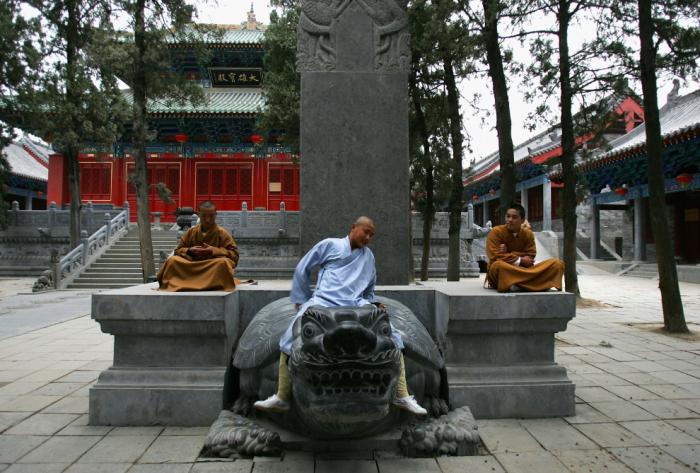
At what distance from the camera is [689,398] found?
430 cm

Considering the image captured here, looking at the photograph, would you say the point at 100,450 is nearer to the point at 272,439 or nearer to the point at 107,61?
the point at 272,439

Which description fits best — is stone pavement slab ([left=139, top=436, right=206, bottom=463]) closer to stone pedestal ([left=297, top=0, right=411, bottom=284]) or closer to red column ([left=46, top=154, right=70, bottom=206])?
stone pedestal ([left=297, top=0, right=411, bottom=284])

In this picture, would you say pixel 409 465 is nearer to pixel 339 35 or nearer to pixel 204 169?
pixel 339 35

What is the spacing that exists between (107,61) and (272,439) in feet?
37.5

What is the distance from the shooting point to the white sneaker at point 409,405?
2.93m

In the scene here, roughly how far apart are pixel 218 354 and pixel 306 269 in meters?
0.97

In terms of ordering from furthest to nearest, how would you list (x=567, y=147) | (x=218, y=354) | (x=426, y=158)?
(x=426, y=158), (x=567, y=147), (x=218, y=354)

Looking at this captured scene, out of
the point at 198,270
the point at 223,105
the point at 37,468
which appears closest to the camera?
the point at 37,468

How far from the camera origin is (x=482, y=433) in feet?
11.5

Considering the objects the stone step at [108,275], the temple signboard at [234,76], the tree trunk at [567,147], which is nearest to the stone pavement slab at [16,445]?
the tree trunk at [567,147]

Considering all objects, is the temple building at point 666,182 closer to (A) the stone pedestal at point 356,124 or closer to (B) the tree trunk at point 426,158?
(B) the tree trunk at point 426,158

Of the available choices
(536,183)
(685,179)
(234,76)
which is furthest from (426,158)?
(536,183)

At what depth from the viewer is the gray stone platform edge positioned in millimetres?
3627

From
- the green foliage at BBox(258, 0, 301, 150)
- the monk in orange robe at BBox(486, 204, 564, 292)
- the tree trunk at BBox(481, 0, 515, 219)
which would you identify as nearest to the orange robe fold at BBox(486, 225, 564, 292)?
the monk in orange robe at BBox(486, 204, 564, 292)
